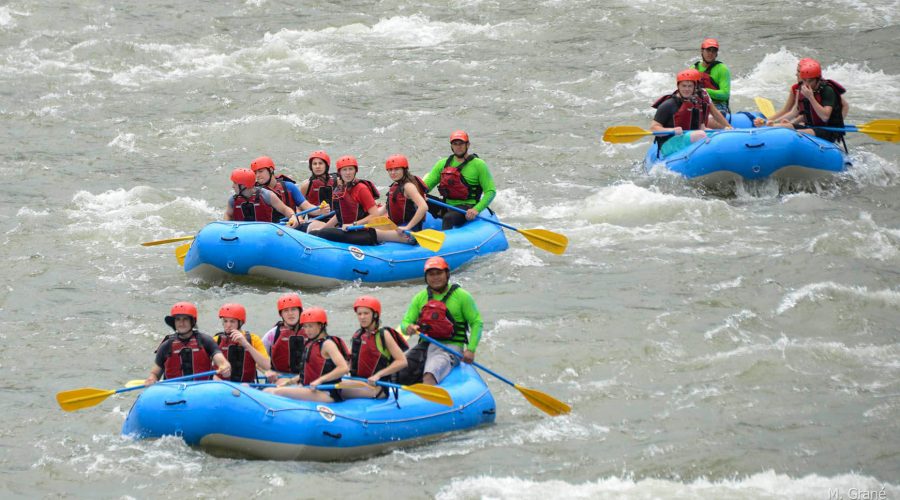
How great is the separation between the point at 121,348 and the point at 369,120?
27.0 ft

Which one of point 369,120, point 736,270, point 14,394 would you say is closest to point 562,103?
point 369,120

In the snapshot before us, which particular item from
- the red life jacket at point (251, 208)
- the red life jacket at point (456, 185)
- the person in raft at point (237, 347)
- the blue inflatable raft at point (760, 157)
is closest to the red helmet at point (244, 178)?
the red life jacket at point (251, 208)

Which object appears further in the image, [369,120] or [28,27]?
[28,27]

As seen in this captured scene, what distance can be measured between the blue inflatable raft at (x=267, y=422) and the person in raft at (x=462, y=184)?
14.0 ft

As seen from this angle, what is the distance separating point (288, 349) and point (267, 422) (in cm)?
94

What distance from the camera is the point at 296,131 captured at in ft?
59.7

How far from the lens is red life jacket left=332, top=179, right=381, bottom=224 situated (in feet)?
40.5

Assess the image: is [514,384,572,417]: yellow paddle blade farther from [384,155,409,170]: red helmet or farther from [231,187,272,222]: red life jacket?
[231,187,272,222]: red life jacket

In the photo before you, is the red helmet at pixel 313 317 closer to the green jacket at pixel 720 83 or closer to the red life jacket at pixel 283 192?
the red life jacket at pixel 283 192

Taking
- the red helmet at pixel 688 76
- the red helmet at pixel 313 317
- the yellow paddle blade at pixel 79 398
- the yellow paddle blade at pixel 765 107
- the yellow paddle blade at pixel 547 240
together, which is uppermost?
the red helmet at pixel 688 76

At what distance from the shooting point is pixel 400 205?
40.5 ft

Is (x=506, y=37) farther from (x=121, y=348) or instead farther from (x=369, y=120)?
(x=121, y=348)

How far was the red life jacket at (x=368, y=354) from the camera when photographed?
9.08m

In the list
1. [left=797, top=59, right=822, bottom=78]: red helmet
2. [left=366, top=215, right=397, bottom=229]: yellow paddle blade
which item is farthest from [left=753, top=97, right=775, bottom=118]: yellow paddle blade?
[left=366, top=215, right=397, bottom=229]: yellow paddle blade
